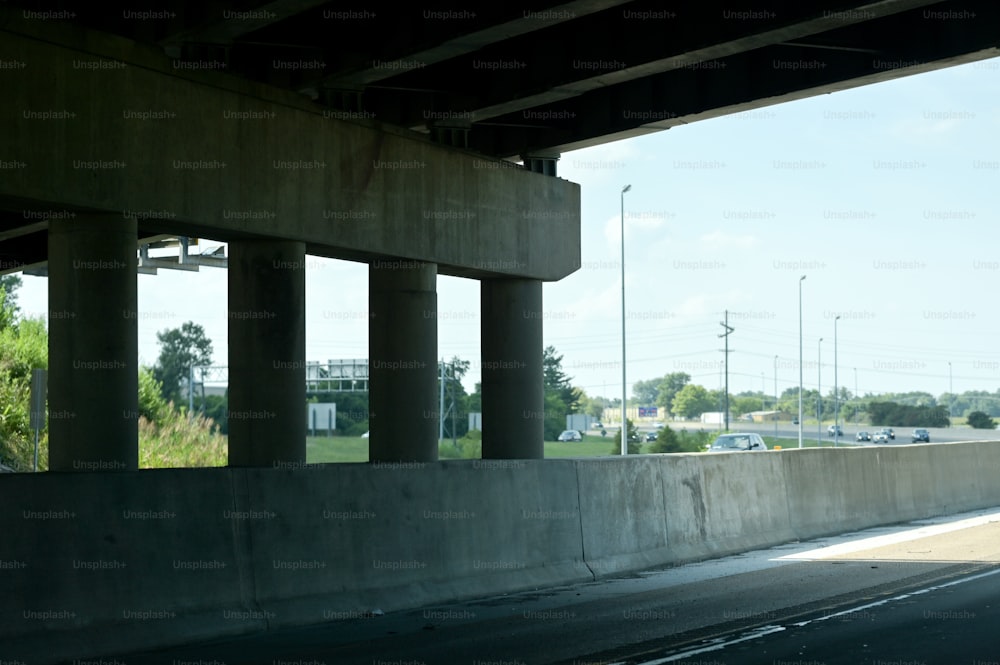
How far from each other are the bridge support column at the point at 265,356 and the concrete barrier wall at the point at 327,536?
1251mm

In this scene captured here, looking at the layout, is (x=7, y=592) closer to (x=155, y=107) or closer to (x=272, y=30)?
(x=155, y=107)

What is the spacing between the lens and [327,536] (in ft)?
43.0

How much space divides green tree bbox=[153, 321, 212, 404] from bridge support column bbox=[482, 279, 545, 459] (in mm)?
169170

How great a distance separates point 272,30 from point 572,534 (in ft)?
24.6

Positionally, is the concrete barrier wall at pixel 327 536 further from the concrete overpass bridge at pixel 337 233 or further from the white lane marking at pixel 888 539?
the white lane marking at pixel 888 539

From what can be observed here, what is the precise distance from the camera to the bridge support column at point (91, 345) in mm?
12461

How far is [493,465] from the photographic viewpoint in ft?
51.2

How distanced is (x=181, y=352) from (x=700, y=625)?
184 m

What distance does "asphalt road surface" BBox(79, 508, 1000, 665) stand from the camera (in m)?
10.4

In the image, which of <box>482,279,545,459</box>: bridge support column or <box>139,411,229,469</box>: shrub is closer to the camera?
<box>482,279,545,459</box>: bridge support column

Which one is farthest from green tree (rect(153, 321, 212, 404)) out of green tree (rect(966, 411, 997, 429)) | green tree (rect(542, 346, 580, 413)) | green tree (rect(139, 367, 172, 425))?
green tree (rect(139, 367, 172, 425))

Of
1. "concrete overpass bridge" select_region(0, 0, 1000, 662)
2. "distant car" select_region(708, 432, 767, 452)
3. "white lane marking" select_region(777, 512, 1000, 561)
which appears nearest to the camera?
"concrete overpass bridge" select_region(0, 0, 1000, 662)

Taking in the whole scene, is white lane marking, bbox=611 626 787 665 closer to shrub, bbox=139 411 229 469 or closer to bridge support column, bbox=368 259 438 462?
bridge support column, bbox=368 259 438 462

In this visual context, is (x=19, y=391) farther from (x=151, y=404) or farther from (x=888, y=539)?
(x=888, y=539)
